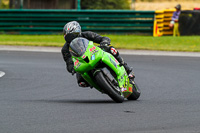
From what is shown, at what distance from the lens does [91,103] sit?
27.4 ft

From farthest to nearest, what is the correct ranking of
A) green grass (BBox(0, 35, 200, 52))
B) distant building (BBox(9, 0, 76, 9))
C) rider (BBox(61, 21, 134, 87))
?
distant building (BBox(9, 0, 76, 9)) → green grass (BBox(0, 35, 200, 52)) → rider (BBox(61, 21, 134, 87))

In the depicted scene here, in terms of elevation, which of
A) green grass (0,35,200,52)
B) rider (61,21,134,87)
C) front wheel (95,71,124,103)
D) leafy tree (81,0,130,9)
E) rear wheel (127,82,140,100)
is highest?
rider (61,21,134,87)

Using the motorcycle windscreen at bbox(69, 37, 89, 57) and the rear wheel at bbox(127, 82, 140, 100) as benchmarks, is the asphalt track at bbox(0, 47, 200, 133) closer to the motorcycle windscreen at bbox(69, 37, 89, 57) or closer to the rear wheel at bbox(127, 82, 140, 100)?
the rear wheel at bbox(127, 82, 140, 100)

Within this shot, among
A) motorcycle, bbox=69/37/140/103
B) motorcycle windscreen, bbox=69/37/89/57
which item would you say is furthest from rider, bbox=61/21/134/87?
motorcycle windscreen, bbox=69/37/89/57

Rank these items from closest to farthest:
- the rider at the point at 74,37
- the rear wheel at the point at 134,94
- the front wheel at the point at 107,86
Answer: the front wheel at the point at 107,86
the rider at the point at 74,37
the rear wheel at the point at 134,94

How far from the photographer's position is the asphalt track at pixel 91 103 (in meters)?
6.24

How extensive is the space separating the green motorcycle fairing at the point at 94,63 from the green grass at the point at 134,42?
11002 mm

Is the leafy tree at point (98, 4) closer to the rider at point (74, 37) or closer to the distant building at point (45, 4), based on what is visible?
the distant building at point (45, 4)

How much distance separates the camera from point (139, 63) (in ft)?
50.4

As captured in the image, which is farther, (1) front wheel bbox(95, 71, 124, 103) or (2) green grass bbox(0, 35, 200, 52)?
(2) green grass bbox(0, 35, 200, 52)

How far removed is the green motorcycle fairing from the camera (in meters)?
7.89

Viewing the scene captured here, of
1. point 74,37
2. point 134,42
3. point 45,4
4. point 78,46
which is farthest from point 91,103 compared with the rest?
point 45,4

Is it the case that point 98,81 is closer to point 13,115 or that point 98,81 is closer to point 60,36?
point 13,115

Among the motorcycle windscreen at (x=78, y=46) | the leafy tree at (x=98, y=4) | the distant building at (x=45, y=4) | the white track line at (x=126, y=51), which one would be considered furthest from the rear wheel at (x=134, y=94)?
the leafy tree at (x=98, y=4)
